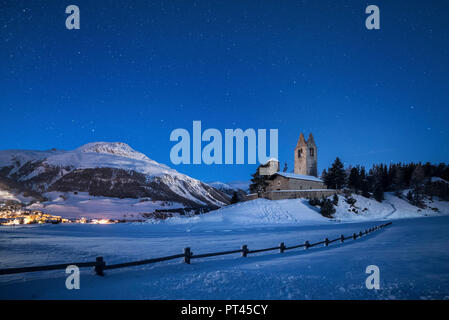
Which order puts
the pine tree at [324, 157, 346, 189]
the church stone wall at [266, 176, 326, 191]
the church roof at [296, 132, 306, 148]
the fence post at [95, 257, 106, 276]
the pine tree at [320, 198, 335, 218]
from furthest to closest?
the church roof at [296, 132, 306, 148] → the pine tree at [324, 157, 346, 189] → the church stone wall at [266, 176, 326, 191] → the pine tree at [320, 198, 335, 218] → the fence post at [95, 257, 106, 276]

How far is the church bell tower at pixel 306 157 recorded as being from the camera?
81562 millimetres

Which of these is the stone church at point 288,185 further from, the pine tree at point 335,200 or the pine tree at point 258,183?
the pine tree at point 335,200

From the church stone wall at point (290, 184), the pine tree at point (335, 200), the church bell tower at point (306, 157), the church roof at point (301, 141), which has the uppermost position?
the church roof at point (301, 141)

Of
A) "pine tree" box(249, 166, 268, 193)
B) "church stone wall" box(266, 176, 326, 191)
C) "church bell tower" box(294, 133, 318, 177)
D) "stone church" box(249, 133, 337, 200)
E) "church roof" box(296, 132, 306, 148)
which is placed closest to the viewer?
"stone church" box(249, 133, 337, 200)

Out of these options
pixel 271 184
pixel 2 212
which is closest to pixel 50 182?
pixel 2 212

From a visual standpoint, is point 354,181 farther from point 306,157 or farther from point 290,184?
point 290,184

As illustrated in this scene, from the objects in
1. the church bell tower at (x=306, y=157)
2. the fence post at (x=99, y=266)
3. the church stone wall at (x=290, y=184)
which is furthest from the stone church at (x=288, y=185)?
the fence post at (x=99, y=266)

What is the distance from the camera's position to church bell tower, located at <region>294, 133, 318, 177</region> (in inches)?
3211

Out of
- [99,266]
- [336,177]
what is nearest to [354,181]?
[336,177]

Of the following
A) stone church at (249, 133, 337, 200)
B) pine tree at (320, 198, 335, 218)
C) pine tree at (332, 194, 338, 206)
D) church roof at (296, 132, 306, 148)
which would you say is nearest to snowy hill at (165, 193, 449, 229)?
pine tree at (332, 194, 338, 206)

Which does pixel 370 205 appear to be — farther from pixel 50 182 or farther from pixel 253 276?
pixel 50 182

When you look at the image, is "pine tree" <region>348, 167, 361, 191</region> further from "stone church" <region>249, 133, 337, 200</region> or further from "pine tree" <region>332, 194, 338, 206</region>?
"pine tree" <region>332, 194, 338, 206</region>
